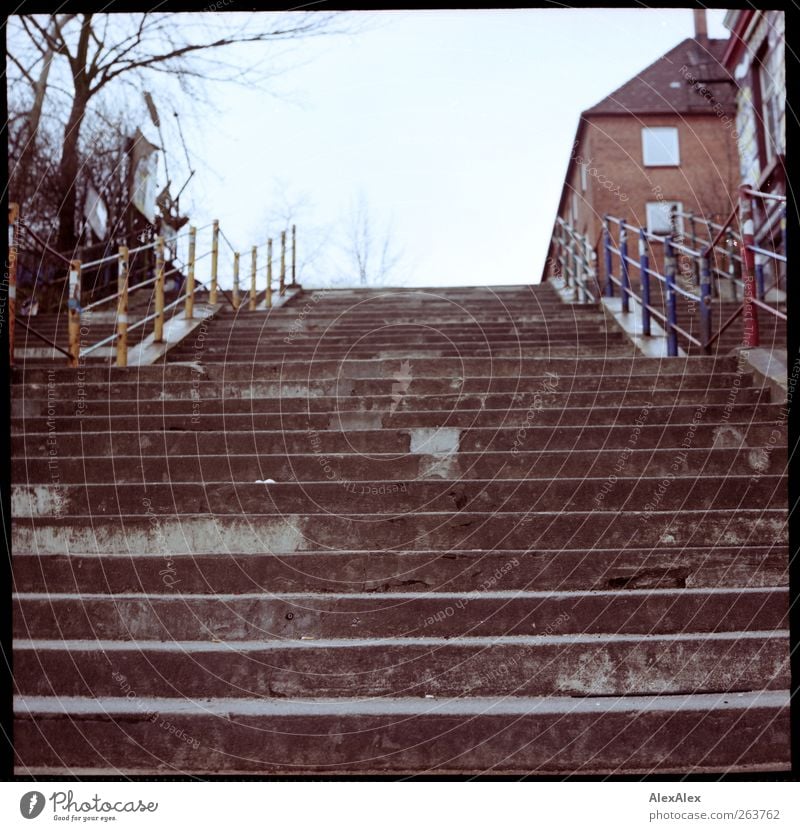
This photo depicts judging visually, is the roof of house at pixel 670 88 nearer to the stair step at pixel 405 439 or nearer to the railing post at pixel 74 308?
the railing post at pixel 74 308

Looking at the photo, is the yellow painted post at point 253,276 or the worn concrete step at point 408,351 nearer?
the worn concrete step at point 408,351

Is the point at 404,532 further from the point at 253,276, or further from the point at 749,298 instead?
the point at 253,276

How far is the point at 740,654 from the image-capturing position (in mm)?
2342

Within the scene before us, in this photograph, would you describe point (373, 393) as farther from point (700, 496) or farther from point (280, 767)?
point (280, 767)

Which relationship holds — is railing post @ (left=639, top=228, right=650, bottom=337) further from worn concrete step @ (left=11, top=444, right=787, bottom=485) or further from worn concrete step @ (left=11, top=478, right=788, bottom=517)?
worn concrete step @ (left=11, top=478, right=788, bottom=517)

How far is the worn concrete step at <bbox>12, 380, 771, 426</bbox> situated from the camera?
3.84 m

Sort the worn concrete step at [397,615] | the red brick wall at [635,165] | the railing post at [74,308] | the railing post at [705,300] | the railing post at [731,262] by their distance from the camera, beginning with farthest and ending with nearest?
the red brick wall at [635,165] < the railing post at [731,262] < the railing post at [74,308] < the railing post at [705,300] < the worn concrete step at [397,615]

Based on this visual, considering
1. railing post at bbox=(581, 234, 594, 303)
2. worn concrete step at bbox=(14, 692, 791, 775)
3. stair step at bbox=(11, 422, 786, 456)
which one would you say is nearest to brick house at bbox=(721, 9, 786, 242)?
railing post at bbox=(581, 234, 594, 303)

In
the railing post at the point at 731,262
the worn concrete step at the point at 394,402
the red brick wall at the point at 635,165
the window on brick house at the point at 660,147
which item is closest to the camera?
the worn concrete step at the point at 394,402

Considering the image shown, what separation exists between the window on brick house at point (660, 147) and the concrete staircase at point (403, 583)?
1953cm

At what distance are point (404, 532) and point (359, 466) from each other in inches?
19.4

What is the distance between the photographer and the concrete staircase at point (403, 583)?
7.04ft

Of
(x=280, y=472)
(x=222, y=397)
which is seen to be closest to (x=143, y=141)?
(x=222, y=397)

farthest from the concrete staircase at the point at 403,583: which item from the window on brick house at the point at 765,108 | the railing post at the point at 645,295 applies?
the window on brick house at the point at 765,108
